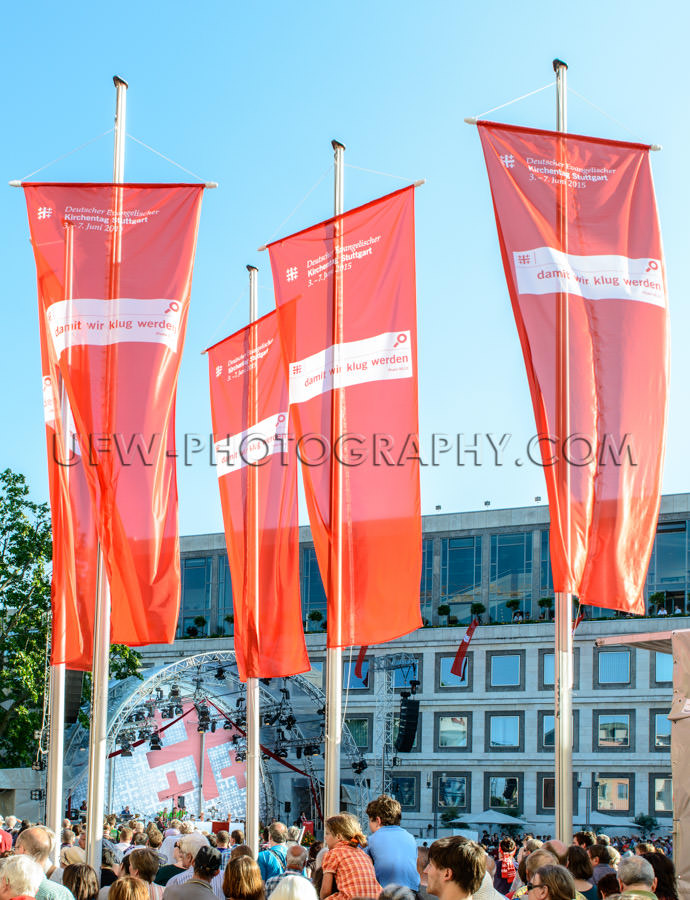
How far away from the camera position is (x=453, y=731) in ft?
194

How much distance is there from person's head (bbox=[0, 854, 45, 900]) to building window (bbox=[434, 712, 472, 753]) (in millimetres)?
53634

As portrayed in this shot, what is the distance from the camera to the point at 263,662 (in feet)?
55.5

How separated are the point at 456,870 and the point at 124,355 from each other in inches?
375

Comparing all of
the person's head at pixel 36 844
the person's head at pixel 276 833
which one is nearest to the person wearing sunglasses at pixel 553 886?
the person's head at pixel 36 844

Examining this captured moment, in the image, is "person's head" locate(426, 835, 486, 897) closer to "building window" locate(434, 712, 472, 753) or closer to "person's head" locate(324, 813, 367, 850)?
"person's head" locate(324, 813, 367, 850)

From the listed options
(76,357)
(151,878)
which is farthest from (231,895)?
(76,357)

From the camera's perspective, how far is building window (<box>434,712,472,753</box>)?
193 ft

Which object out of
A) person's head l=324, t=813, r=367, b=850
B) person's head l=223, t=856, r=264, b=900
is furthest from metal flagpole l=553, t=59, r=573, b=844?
person's head l=223, t=856, r=264, b=900

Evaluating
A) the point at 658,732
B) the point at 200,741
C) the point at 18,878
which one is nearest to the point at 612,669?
the point at 658,732

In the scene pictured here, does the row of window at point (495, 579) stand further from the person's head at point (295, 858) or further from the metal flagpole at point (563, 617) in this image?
the person's head at point (295, 858)

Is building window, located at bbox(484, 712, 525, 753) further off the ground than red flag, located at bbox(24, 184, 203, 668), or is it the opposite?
red flag, located at bbox(24, 184, 203, 668)

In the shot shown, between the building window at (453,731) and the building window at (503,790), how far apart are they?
6.63 ft

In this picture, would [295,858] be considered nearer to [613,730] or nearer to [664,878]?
[664,878]

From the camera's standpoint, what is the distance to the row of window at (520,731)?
5475 centimetres
